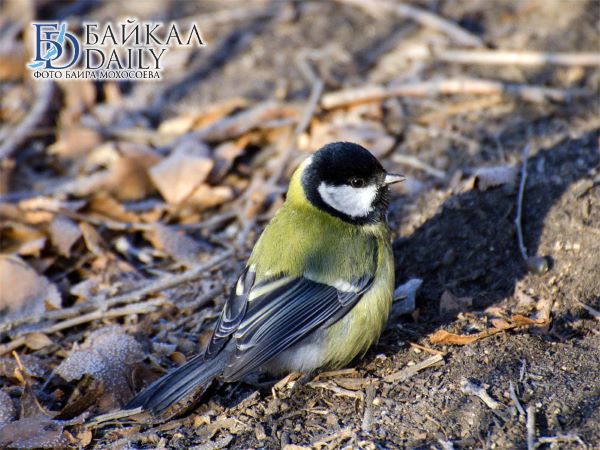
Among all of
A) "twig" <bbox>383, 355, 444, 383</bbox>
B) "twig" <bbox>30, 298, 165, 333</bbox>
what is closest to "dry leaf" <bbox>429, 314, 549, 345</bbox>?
"twig" <bbox>383, 355, 444, 383</bbox>

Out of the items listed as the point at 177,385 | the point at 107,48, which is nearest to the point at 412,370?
the point at 177,385

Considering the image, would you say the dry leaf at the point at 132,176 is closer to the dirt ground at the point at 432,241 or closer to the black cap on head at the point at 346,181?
the dirt ground at the point at 432,241

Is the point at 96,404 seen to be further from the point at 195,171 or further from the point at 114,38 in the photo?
the point at 114,38

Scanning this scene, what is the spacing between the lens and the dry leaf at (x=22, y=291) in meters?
4.18

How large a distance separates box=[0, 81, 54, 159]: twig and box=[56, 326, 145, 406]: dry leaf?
7.62ft

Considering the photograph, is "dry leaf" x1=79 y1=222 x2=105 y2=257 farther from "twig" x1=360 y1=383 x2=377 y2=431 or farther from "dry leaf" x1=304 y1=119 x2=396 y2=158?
"twig" x1=360 y1=383 x2=377 y2=431

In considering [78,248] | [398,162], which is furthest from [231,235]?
[398,162]

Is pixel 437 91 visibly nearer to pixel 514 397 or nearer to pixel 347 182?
pixel 347 182

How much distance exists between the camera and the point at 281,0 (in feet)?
22.5

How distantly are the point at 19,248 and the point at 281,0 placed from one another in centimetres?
361

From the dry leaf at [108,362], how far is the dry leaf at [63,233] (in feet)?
3.07

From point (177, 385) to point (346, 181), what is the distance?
4.53 ft

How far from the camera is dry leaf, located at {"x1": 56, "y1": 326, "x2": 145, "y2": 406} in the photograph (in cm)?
360

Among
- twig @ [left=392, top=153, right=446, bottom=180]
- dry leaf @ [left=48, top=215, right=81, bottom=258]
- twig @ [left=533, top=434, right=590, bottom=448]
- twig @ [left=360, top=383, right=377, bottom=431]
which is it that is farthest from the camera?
twig @ [left=392, top=153, right=446, bottom=180]
